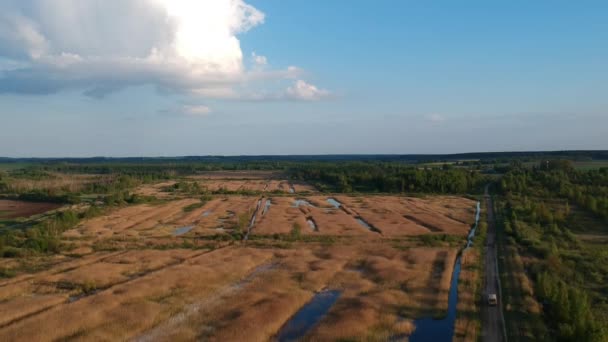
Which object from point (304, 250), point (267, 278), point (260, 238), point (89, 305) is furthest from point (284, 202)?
point (89, 305)

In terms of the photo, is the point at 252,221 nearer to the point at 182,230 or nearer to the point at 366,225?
the point at 182,230

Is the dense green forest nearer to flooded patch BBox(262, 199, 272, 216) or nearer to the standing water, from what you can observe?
the standing water

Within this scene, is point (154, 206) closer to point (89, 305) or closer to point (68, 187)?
point (68, 187)

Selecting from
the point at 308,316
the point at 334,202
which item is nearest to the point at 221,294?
the point at 308,316

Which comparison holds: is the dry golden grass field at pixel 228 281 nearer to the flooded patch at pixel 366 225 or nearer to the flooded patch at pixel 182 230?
the flooded patch at pixel 182 230

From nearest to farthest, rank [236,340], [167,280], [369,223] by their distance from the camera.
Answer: [236,340] < [167,280] < [369,223]

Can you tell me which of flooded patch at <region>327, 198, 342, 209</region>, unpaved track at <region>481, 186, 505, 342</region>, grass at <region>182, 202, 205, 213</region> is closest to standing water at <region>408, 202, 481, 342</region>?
unpaved track at <region>481, 186, 505, 342</region>

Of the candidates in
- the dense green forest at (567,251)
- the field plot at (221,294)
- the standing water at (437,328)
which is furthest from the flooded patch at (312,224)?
the standing water at (437,328)
